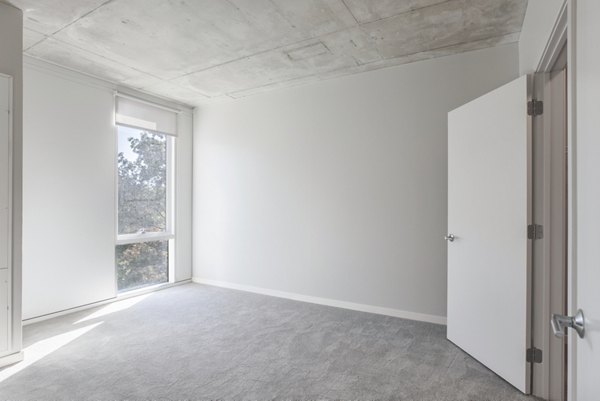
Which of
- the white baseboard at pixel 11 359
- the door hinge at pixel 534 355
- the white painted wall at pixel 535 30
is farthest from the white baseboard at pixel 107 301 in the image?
the white painted wall at pixel 535 30

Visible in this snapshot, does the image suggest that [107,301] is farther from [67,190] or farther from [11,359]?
→ [11,359]

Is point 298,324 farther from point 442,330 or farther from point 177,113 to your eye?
point 177,113

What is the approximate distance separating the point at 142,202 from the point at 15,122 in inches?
84.9

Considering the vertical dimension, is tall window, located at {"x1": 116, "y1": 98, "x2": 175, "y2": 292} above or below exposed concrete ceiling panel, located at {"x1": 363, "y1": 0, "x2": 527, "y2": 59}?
below

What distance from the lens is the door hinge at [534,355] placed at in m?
2.19

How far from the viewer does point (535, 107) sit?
223 cm

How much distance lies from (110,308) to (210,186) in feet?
6.96

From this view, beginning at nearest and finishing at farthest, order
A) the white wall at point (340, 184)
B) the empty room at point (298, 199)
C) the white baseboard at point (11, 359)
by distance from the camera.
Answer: the empty room at point (298, 199) → the white baseboard at point (11, 359) → the white wall at point (340, 184)

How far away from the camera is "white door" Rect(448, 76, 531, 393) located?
225cm

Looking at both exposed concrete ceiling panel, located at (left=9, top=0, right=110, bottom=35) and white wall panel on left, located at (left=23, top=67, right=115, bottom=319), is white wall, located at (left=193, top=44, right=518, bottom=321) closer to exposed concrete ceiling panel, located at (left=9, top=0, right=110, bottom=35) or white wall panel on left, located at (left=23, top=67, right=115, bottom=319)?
white wall panel on left, located at (left=23, top=67, right=115, bottom=319)

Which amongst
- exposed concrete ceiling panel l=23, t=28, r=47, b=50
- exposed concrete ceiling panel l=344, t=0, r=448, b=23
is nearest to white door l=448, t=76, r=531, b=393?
exposed concrete ceiling panel l=344, t=0, r=448, b=23

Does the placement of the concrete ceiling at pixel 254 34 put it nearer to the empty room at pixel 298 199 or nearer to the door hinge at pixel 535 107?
the empty room at pixel 298 199

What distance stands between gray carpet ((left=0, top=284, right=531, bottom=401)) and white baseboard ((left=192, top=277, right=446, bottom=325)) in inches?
4.1

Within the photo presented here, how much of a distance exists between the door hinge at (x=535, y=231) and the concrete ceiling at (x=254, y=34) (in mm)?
1740
